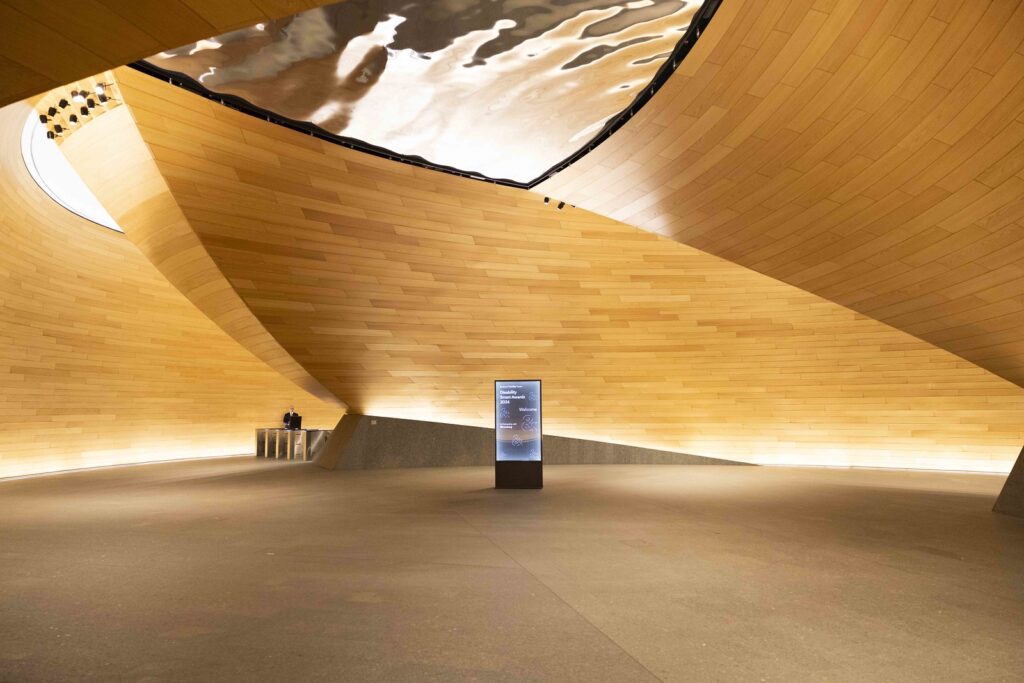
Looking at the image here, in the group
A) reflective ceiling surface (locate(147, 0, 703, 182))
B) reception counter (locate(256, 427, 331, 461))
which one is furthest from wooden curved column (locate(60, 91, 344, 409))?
reception counter (locate(256, 427, 331, 461))

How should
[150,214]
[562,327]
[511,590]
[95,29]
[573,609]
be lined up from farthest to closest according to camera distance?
[562,327] → [150,214] → [511,590] → [573,609] → [95,29]

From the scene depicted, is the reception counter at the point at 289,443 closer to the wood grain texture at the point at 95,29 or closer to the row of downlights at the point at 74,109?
the row of downlights at the point at 74,109

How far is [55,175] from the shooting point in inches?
421

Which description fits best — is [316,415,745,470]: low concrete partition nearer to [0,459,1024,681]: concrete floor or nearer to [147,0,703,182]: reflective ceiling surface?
[0,459,1024,681]: concrete floor

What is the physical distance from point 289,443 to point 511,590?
12.2 m

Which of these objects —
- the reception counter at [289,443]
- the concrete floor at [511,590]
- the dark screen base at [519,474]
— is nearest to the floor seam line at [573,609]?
the concrete floor at [511,590]

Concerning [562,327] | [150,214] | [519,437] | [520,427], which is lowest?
[519,437]

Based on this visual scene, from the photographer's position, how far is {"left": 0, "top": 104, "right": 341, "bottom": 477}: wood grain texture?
9.81 meters

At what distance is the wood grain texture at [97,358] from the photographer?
9.81m

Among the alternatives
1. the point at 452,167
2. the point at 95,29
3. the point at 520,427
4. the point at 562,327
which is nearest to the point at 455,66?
the point at 452,167

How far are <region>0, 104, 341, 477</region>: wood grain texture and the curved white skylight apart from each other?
0.33 metres

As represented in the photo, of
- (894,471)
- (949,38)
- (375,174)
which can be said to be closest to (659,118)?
(949,38)

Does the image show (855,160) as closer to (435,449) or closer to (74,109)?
(74,109)

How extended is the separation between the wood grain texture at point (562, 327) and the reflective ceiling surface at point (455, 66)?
130 centimetres
